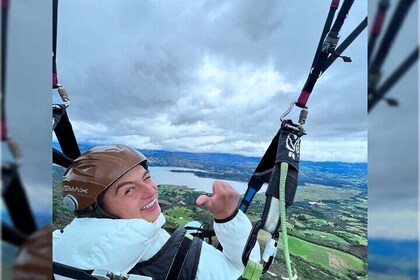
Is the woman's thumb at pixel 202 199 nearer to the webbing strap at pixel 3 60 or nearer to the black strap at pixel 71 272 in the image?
the black strap at pixel 71 272

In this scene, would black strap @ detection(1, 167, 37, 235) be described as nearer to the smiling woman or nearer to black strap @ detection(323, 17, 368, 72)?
the smiling woman

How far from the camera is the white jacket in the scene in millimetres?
1199

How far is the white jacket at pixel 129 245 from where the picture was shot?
3.93ft

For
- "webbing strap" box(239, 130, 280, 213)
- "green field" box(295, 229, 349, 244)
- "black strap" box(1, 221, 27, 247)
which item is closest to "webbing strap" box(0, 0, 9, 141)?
"black strap" box(1, 221, 27, 247)

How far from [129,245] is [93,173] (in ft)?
0.87

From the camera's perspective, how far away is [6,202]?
51 cm

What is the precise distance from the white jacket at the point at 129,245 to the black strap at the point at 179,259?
2.0 inches

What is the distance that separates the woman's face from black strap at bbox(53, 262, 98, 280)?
200 millimetres

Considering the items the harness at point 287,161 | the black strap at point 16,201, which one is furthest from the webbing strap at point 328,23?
the black strap at point 16,201

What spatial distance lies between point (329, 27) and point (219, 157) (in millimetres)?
525

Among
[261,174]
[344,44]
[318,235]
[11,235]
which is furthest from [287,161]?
[11,235]

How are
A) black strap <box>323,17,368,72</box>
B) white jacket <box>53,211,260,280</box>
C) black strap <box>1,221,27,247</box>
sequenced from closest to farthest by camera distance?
1. black strap <box>1,221,27,247</box>
2. black strap <box>323,17,368,72</box>
3. white jacket <box>53,211,260,280</box>

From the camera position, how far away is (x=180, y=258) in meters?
1.27

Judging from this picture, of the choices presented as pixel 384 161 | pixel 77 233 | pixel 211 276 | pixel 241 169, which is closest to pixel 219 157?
pixel 241 169
